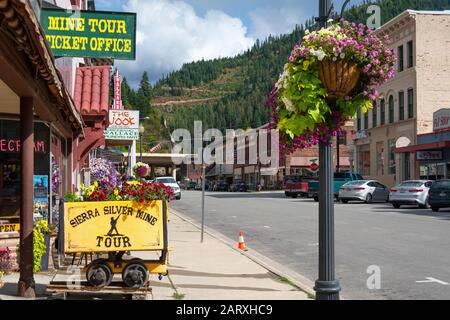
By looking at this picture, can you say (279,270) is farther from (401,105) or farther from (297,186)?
(401,105)

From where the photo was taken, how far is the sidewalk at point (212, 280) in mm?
7992

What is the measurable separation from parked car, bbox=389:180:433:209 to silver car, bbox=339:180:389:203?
17.5 ft

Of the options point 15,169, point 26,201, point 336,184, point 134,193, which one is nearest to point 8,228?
point 15,169

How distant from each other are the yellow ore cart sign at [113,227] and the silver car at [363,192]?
2828 cm

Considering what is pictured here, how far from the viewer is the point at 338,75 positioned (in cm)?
565

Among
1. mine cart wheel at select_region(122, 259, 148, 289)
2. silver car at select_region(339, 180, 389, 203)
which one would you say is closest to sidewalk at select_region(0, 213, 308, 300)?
mine cart wheel at select_region(122, 259, 148, 289)

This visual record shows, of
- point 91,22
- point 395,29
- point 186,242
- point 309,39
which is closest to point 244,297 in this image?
point 309,39

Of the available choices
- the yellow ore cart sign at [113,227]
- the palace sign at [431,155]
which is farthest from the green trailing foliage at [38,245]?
the palace sign at [431,155]

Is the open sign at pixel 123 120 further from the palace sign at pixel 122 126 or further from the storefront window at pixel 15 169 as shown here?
the storefront window at pixel 15 169

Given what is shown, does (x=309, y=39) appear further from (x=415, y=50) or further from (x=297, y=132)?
(x=415, y=50)

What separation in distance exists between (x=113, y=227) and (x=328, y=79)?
11.1 ft

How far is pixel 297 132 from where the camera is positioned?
5.77 meters

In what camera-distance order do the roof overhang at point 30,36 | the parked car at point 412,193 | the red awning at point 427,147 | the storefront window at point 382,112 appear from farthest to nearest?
the storefront window at point 382,112, the red awning at point 427,147, the parked car at point 412,193, the roof overhang at point 30,36

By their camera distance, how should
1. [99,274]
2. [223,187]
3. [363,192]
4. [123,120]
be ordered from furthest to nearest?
[223,187], [363,192], [123,120], [99,274]
